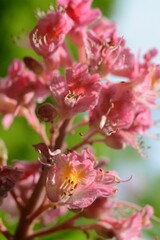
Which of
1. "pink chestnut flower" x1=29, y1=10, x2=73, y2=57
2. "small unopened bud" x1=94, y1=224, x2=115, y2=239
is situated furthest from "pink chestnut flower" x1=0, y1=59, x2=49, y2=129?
"small unopened bud" x1=94, y1=224, x2=115, y2=239

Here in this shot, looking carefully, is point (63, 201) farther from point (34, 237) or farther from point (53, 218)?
point (53, 218)

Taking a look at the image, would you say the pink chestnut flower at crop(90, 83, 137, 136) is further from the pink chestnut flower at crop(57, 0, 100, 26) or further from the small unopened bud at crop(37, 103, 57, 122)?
the pink chestnut flower at crop(57, 0, 100, 26)

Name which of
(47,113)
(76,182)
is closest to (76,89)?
(47,113)

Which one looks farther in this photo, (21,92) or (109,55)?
(21,92)

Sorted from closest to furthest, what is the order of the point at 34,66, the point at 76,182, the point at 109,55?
the point at 76,182 → the point at 109,55 → the point at 34,66

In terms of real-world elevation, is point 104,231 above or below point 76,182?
below

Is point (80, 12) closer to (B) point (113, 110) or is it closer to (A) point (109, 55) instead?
(A) point (109, 55)
